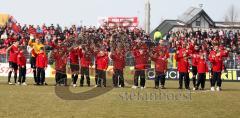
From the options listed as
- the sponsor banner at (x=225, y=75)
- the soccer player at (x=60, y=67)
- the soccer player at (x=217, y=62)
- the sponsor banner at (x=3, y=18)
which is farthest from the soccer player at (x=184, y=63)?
the sponsor banner at (x=3, y=18)

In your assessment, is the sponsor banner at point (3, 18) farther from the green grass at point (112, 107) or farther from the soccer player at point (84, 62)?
the green grass at point (112, 107)

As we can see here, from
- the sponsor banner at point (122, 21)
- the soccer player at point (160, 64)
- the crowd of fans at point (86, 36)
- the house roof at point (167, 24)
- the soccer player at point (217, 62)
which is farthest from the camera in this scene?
the house roof at point (167, 24)

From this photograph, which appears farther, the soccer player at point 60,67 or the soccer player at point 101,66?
the soccer player at point 60,67

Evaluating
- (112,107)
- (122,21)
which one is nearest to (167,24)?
(122,21)

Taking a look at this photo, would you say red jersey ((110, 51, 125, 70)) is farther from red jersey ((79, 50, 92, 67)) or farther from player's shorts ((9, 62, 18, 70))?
player's shorts ((9, 62, 18, 70))

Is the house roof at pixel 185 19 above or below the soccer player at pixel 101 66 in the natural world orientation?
above

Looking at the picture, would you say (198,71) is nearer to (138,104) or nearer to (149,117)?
(138,104)

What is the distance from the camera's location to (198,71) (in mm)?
26250

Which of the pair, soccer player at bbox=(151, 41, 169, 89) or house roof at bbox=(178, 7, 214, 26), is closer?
soccer player at bbox=(151, 41, 169, 89)

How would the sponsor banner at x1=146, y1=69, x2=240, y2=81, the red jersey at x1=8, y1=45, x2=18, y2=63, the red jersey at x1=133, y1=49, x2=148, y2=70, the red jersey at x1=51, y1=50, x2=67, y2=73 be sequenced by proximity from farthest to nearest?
the sponsor banner at x1=146, y1=69, x2=240, y2=81 → the red jersey at x1=8, y1=45, x2=18, y2=63 → the red jersey at x1=51, y1=50, x2=67, y2=73 → the red jersey at x1=133, y1=49, x2=148, y2=70

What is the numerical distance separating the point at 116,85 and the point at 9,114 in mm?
13695

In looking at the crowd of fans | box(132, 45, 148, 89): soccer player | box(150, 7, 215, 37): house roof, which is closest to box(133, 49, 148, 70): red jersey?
box(132, 45, 148, 89): soccer player

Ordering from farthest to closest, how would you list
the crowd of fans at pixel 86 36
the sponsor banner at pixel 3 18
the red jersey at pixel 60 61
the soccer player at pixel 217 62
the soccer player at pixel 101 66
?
the sponsor banner at pixel 3 18 < the crowd of fans at pixel 86 36 < the red jersey at pixel 60 61 < the soccer player at pixel 101 66 < the soccer player at pixel 217 62

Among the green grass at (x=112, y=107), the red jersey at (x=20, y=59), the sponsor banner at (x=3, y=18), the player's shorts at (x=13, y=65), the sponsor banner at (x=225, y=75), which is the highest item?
the sponsor banner at (x=3, y=18)
